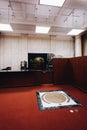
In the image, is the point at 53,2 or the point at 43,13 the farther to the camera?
the point at 43,13

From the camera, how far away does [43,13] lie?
4910 millimetres

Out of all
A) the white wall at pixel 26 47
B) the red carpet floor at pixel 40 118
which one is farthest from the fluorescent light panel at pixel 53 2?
the white wall at pixel 26 47

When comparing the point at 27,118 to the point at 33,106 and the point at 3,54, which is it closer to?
the point at 33,106

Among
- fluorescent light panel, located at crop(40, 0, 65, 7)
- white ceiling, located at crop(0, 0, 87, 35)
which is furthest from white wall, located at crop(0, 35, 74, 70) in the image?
fluorescent light panel, located at crop(40, 0, 65, 7)

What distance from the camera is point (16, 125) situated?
1.75 meters

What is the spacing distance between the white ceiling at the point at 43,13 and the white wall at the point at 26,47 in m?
2.64

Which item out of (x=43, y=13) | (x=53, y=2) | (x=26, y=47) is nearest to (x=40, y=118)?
(x=53, y=2)

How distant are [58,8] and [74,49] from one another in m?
5.19

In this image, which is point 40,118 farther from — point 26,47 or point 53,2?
point 26,47

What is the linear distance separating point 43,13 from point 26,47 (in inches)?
157

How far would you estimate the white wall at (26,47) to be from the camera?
827 centimetres

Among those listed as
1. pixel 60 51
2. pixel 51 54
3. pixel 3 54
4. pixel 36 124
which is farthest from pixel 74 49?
pixel 36 124

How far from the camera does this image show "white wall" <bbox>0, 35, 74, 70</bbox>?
8.27 meters

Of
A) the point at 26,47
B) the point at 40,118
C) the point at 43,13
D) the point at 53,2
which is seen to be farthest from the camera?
the point at 26,47
